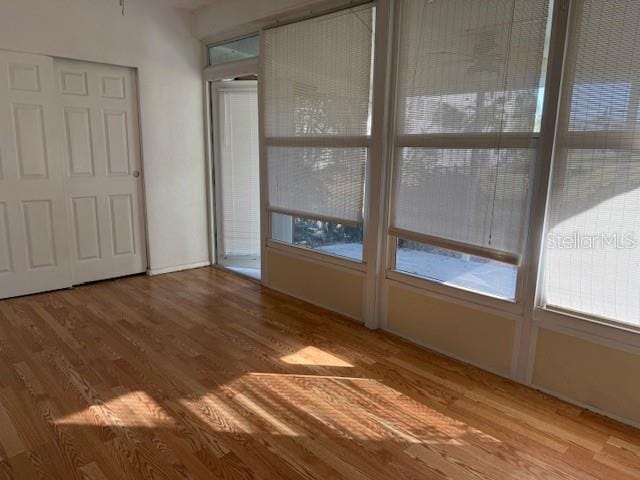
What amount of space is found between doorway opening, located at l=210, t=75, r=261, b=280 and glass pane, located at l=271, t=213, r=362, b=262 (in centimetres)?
75

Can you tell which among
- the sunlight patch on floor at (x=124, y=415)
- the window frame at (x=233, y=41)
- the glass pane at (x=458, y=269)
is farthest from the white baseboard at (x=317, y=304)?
the window frame at (x=233, y=41)

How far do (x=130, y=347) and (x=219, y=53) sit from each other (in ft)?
10.3

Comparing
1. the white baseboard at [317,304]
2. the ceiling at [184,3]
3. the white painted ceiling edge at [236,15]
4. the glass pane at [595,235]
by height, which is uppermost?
the ceiling at [184,3]

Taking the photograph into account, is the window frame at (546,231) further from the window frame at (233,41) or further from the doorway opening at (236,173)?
the doorway opening at (236,173)

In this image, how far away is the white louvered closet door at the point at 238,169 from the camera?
478 cm

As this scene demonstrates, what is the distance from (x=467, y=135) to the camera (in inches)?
105

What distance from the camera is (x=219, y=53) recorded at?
4609 mm

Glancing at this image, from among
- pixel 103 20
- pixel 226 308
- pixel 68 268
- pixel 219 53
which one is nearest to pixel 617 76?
pixel 226 308

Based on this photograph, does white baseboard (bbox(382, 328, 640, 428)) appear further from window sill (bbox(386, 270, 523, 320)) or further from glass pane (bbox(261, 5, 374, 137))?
glass pane (bbox(261, 5, 374, 137))

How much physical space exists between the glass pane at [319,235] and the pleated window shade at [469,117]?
537 mm

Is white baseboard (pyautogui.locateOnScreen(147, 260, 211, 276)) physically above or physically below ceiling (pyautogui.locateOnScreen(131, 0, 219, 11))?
below

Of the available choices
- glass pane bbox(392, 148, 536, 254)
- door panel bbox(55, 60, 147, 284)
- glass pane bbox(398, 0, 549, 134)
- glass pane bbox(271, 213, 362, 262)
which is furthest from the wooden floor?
glass pane bbox(398, 0, 549, 134)

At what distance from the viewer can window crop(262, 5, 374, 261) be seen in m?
3.24

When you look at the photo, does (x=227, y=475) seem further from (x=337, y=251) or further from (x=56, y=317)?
(x=56, y=317)
